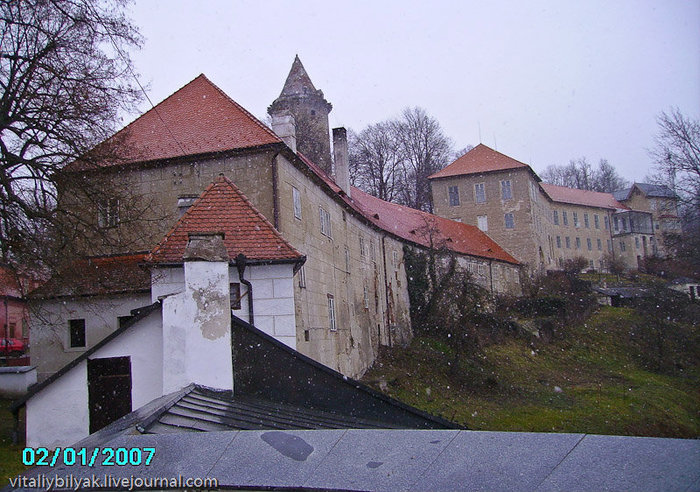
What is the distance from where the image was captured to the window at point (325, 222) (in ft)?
73.3

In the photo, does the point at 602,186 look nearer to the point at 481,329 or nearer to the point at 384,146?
the point at 384,146

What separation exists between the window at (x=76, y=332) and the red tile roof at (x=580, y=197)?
54.2m

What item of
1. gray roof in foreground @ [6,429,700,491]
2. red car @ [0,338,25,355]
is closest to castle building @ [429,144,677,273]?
red car @ [0,338,25,355]

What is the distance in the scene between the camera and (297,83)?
4728cm

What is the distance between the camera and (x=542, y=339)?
3603 cm

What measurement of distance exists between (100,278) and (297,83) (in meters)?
32.8

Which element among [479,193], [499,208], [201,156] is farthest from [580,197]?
[201,156]

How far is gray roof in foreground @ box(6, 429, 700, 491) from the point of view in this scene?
3455 millimetres

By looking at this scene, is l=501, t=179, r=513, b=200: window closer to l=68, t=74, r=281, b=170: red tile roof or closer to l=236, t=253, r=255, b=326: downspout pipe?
l=68, t=74, r=281, b=170: red tile roof

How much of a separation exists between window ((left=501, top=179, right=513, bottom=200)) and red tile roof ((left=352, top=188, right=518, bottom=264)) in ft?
12.6

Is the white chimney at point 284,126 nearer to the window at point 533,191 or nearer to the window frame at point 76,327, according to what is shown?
the window frame at point 76,327

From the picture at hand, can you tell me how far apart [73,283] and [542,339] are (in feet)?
89.3

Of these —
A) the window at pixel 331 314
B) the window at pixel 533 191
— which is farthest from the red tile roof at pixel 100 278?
the window at pixel 533 191

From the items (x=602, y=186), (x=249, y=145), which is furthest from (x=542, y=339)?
(x=602, y=186)
